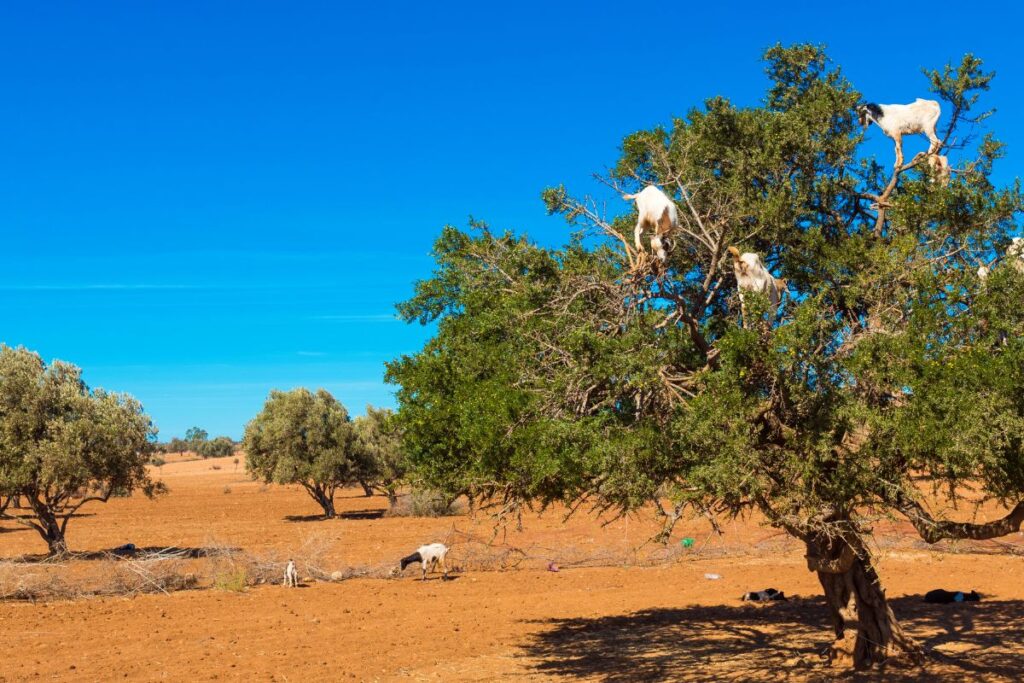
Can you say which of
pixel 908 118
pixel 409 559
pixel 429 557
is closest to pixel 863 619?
pixel 908 118

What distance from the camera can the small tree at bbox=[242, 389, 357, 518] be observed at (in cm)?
4916

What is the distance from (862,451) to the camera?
376 inches

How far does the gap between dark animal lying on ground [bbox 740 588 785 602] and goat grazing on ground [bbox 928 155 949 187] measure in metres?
12.5

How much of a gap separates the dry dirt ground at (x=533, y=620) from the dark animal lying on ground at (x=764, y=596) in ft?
1.04

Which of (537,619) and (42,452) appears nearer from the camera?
(537,619)

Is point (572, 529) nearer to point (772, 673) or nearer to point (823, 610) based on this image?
point (823, 610)

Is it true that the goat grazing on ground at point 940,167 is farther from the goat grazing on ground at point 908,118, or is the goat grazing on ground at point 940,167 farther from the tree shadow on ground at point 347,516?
the tree shadow on ground at point 347,516

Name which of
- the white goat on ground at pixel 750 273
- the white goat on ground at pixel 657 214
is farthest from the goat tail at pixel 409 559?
the white goat on ground at pixel 657 214

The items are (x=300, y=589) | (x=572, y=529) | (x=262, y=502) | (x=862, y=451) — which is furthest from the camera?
(x=262, y=502)

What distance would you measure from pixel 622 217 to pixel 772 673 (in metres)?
7.58

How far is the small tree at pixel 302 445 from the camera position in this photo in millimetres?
49156

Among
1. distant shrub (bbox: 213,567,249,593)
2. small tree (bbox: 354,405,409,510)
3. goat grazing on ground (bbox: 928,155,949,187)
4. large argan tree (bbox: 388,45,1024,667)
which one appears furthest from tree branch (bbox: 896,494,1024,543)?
small tree (bbox: 354,405,409,510)

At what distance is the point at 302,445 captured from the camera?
50.1 metres

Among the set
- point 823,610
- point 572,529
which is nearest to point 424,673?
point 823,610
